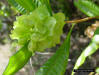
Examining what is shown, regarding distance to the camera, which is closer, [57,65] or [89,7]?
[57,65]

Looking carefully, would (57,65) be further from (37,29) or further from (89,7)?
(89,7)

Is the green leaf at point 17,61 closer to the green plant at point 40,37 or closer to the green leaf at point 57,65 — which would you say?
the green plant at point 40,37

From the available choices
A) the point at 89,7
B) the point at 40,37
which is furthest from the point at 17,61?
the point at 89,7

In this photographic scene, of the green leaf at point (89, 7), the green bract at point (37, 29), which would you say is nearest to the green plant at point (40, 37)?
the green bract at point (37, 29)

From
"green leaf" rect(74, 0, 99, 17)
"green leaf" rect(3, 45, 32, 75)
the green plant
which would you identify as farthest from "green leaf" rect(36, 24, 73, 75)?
"green leaf" rect(74, 0, 99, 17)

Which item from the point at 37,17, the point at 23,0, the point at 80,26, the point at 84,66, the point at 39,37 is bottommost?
the point at 84,66

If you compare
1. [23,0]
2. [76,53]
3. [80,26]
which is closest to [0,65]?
[76,53]

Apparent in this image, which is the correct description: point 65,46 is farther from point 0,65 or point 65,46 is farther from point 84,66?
point 0,65

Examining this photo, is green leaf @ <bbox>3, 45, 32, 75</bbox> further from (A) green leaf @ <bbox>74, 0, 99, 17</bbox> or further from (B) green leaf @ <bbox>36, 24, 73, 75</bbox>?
(A) green leaf @ <bbox>74, 0, 99, 17</bbox>
